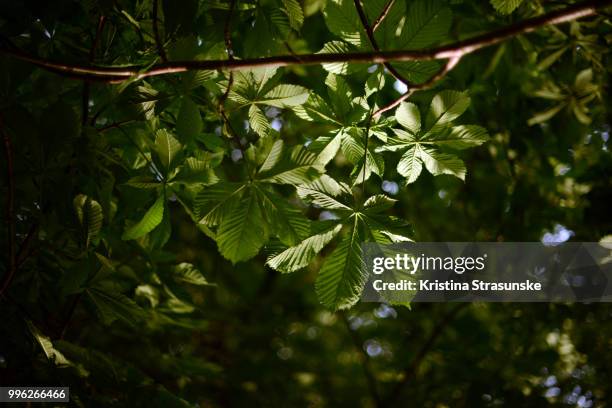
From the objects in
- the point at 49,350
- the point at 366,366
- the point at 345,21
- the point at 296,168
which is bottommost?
the point at 49,350

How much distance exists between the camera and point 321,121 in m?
1.06

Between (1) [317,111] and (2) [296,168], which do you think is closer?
(2) [296,168]

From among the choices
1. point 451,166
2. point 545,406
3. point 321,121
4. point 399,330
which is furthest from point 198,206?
point 399,330

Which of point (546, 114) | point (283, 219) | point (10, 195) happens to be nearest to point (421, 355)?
point (546, 114)

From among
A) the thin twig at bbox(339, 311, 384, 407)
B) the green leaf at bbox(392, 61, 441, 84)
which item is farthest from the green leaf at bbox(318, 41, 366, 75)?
the thin twig at bbox(339, 311, 384, 407)

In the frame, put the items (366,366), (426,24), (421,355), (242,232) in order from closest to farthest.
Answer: (242,232)
(426,24)
(421,355)
(366,366)

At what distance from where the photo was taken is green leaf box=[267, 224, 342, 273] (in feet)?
3.23

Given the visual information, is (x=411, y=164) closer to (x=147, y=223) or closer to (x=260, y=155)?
(x=260, y=155)

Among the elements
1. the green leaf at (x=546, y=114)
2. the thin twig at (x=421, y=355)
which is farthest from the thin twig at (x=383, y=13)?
the thin twig at (x=421, y=355)

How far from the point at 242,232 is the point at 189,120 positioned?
274 millimetres

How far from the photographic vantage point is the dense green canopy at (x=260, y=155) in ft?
3.10

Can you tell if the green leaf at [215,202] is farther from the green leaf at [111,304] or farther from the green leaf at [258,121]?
the green leaf at [111,304]

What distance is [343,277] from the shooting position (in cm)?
97

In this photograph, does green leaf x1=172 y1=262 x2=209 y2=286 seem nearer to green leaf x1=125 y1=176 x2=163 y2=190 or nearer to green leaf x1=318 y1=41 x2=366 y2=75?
green leaf x1=125 y1=176 x2=163 y2=190
